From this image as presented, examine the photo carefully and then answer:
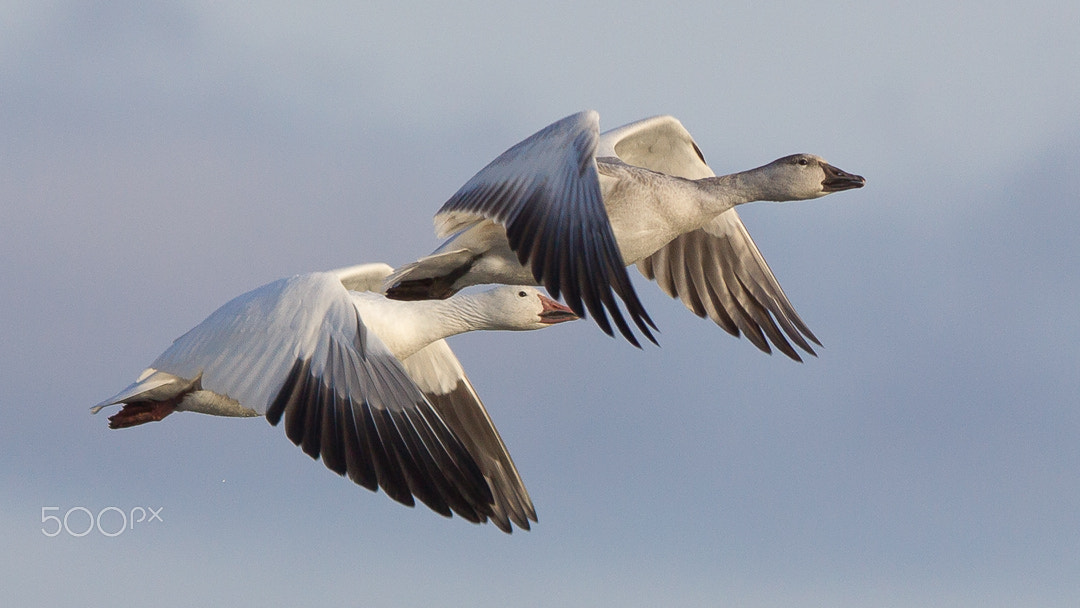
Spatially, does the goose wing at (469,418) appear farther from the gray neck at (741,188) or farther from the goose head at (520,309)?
the gray neck at (741,188)

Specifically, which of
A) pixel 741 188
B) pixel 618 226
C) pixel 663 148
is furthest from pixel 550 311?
pixel 663 148

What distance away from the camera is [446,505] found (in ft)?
30.2

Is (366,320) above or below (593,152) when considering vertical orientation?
below

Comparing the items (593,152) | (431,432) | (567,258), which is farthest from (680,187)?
(431,432)

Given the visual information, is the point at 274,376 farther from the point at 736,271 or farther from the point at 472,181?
the point at 736,271

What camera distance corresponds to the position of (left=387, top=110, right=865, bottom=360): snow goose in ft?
32.5

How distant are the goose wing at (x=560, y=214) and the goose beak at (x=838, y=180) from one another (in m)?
1.96

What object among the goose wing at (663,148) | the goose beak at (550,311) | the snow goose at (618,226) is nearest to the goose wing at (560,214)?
the snow goose at (618,226)

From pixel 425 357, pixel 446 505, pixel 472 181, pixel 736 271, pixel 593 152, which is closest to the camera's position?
pixel 446 505

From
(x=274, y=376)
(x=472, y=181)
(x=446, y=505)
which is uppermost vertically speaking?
(x=472, y=181)

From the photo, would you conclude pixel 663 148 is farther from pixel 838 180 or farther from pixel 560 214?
pixel 560 214

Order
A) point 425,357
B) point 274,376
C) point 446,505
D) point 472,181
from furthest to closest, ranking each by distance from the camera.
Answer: point 425,357, point 472,181, point 274,376, point 446,505

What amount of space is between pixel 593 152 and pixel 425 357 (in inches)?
96.4

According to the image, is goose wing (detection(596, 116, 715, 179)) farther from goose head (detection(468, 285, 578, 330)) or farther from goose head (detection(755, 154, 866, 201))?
goose head (detection(468, 285, 578, 330))
